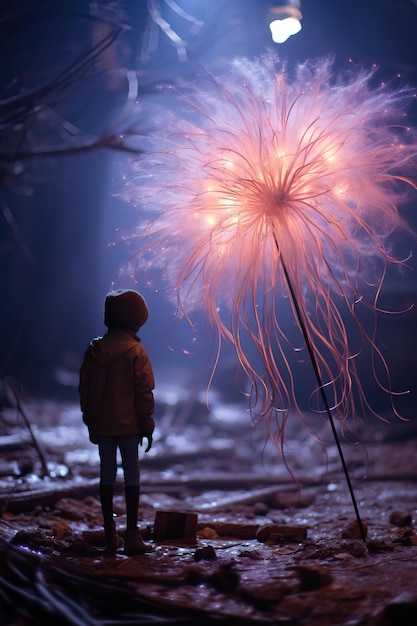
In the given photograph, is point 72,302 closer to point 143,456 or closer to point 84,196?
point 84,196

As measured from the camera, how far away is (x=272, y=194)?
11.0ft

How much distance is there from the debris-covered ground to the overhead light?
15.9 ft

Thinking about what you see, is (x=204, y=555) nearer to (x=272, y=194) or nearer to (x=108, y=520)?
(x=108, y=520)

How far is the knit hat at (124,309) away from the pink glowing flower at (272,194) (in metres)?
0.50

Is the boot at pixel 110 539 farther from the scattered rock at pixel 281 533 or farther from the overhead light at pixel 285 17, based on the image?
the overhead light at pixel 285 17

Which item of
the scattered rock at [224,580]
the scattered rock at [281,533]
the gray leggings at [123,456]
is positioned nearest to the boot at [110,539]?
the gray leggings at [123,456]

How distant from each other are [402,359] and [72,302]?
13450 mm

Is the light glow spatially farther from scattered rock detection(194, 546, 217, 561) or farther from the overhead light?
scattered rock detection(194, 546, 217, 561)

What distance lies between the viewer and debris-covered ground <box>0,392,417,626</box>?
6.79 ft

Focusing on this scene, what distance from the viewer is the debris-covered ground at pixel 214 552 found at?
207 cm

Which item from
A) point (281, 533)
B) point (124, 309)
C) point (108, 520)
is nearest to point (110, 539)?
point (108, 520)

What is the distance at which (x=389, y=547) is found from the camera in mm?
3141

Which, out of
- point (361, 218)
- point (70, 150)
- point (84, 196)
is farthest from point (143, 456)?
point (84, 196)

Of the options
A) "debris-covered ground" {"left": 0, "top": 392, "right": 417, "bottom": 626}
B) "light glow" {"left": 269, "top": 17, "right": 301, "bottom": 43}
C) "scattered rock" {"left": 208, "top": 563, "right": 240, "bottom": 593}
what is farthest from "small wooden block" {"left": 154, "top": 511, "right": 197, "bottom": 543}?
"light glow" {"left": 269, "top": 17, "right": 301, "bottom": 43}
